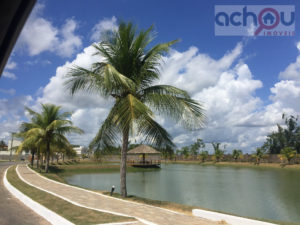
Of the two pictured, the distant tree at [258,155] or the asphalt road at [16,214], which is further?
the distant tree at [258,155]

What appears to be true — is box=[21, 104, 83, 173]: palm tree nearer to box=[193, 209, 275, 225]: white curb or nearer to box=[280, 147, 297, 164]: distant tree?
box=[193, 209, 275, 225]: white curb

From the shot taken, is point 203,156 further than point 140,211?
Yes

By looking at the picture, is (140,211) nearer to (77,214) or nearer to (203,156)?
(77,214)

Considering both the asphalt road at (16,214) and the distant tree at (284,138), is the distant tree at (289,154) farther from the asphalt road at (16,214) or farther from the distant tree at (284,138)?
the asphalt road at (16,214)

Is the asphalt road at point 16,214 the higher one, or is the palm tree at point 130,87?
the palm tree at point 130,87

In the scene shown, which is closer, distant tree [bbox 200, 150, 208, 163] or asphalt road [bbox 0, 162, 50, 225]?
asphalt road [bbox 0, 162, 50, 225]

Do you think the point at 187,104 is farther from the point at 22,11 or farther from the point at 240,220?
the point at 22,11

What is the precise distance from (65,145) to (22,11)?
21143 mm

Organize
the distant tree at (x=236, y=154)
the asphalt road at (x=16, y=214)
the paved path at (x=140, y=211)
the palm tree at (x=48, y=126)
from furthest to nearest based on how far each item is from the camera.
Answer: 1. the distant tree at (x=236, y=154)
2. the palm tree at (x=48, y=126)
3. the paved path at (x=140, y=211)
4. the asphalt road at (x=16, y=214)

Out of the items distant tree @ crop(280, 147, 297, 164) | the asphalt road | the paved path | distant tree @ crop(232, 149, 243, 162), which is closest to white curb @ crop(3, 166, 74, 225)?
the asphalt road

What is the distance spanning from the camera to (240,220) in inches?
240

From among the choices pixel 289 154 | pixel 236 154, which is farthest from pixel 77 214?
pixel 236 154

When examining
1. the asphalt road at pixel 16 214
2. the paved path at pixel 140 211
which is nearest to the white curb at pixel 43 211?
the asphalt road at pixel 16 214

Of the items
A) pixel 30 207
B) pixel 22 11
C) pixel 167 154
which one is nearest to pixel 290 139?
pixel 167 154
